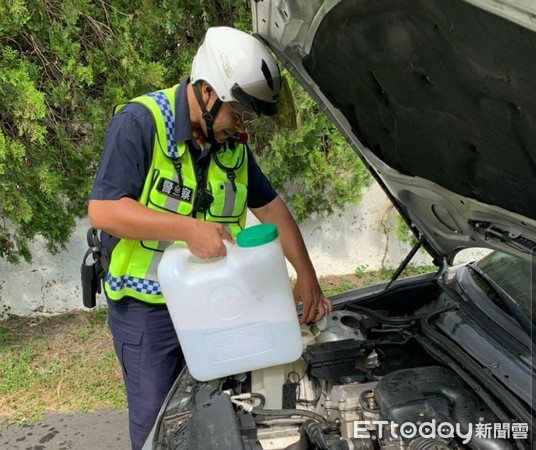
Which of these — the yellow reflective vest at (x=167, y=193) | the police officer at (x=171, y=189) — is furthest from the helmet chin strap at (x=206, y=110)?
the yellow reflective vest at (x=167, y=193)

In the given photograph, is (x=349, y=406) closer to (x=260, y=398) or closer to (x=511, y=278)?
(x=260, y=398)

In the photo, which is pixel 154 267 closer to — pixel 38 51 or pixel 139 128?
pixel 139 128

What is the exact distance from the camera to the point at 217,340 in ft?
6.48

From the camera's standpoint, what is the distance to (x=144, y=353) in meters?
2.37

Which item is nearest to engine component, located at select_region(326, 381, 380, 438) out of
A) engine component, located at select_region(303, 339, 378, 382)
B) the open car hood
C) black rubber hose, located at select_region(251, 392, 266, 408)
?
engine component, located at select_region(303, 339, 378, 382)

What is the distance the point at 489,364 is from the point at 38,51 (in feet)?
11.4

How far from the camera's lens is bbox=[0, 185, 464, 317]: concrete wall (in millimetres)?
4504

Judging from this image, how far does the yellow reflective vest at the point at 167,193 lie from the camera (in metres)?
2.13

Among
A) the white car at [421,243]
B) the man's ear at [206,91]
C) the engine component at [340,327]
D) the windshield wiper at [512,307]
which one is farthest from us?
the engine component at [340,327]

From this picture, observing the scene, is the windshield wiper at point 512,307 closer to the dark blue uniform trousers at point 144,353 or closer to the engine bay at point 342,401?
the engine bay at point 342,401

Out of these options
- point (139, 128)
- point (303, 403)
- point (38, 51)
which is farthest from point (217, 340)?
point (38, 51)

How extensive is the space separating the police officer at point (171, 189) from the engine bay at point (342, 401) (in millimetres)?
265

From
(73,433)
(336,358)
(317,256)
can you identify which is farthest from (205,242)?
(317,256)

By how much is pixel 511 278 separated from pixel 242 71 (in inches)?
52.4
